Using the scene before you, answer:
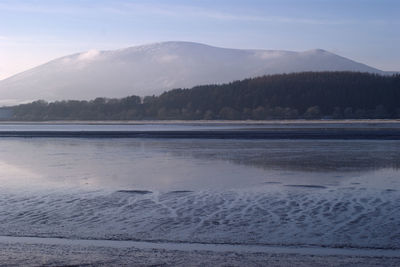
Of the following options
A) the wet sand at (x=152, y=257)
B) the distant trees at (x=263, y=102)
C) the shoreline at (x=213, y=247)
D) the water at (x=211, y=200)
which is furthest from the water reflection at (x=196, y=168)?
the distant trees at (x=263, y=102)

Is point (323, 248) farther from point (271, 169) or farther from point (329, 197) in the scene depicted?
point (271, 169)

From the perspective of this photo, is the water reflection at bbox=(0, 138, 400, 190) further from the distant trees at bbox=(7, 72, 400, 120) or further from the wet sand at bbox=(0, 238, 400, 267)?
the distant trees at bbox=(7, 72, 400, 120)

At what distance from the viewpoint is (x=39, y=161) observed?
2061 centimetres

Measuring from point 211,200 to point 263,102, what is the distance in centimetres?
8725

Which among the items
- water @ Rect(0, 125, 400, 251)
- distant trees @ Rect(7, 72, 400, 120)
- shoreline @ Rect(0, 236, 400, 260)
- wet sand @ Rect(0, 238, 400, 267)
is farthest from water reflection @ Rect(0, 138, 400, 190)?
distant trees @ Rect(7, 72, 400, 120)

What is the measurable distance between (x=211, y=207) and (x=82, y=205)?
2554mm

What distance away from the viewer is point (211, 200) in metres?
11.5

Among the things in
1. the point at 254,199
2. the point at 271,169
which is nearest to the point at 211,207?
the point at 254,199

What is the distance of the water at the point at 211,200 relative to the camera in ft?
28.4

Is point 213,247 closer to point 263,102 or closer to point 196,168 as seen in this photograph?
point 196,168

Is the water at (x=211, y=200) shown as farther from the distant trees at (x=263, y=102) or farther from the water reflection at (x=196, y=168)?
the distant trees at (x=263, y=102)

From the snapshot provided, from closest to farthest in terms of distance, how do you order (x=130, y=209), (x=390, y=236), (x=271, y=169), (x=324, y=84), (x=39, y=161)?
Result: (x=390, y=236), (x=130, y=209), (x=271, y=169), (x=39, y=161), (x=324, y=84)

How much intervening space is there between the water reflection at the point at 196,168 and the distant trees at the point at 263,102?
64.9 meters

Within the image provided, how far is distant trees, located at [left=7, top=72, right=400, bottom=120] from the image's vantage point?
9088 centimetres
